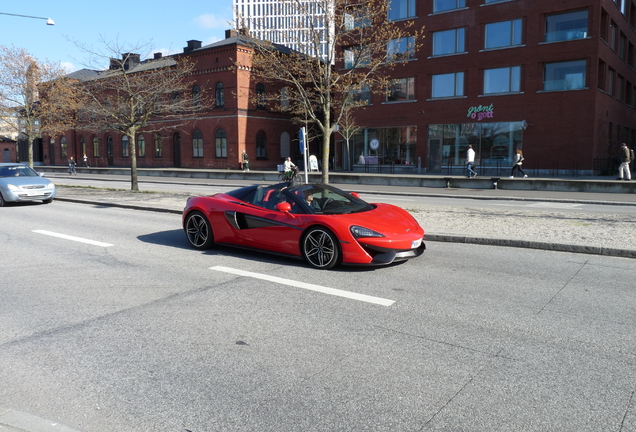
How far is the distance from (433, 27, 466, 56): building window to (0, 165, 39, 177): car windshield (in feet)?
95.3

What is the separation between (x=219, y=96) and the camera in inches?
1876

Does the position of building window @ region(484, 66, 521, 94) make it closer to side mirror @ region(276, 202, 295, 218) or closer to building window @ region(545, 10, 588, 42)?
building window @ region(545, 10, 588, 42)

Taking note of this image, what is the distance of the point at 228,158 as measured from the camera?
156ft

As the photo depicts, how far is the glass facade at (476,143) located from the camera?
3528 cm

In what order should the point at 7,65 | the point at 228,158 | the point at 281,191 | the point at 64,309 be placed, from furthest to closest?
the point at 228,158 → the point at 7,65 → the point at 281,191 → the point at 64,309

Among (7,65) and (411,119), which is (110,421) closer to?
(7,65)

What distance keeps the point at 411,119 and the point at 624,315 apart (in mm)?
35397

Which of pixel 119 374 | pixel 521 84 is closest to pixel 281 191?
pixel 119 374

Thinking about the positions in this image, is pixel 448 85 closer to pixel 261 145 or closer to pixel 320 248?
pixel 261 145

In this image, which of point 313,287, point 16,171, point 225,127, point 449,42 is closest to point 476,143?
point 449,42

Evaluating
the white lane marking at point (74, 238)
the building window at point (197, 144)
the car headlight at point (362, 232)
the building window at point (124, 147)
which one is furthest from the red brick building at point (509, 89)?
the building window at point (124, 147)

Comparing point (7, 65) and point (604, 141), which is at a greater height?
point (7, 65)

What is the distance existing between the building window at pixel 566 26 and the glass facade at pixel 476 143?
227 inches

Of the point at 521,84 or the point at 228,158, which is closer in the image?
the point at 521,84
